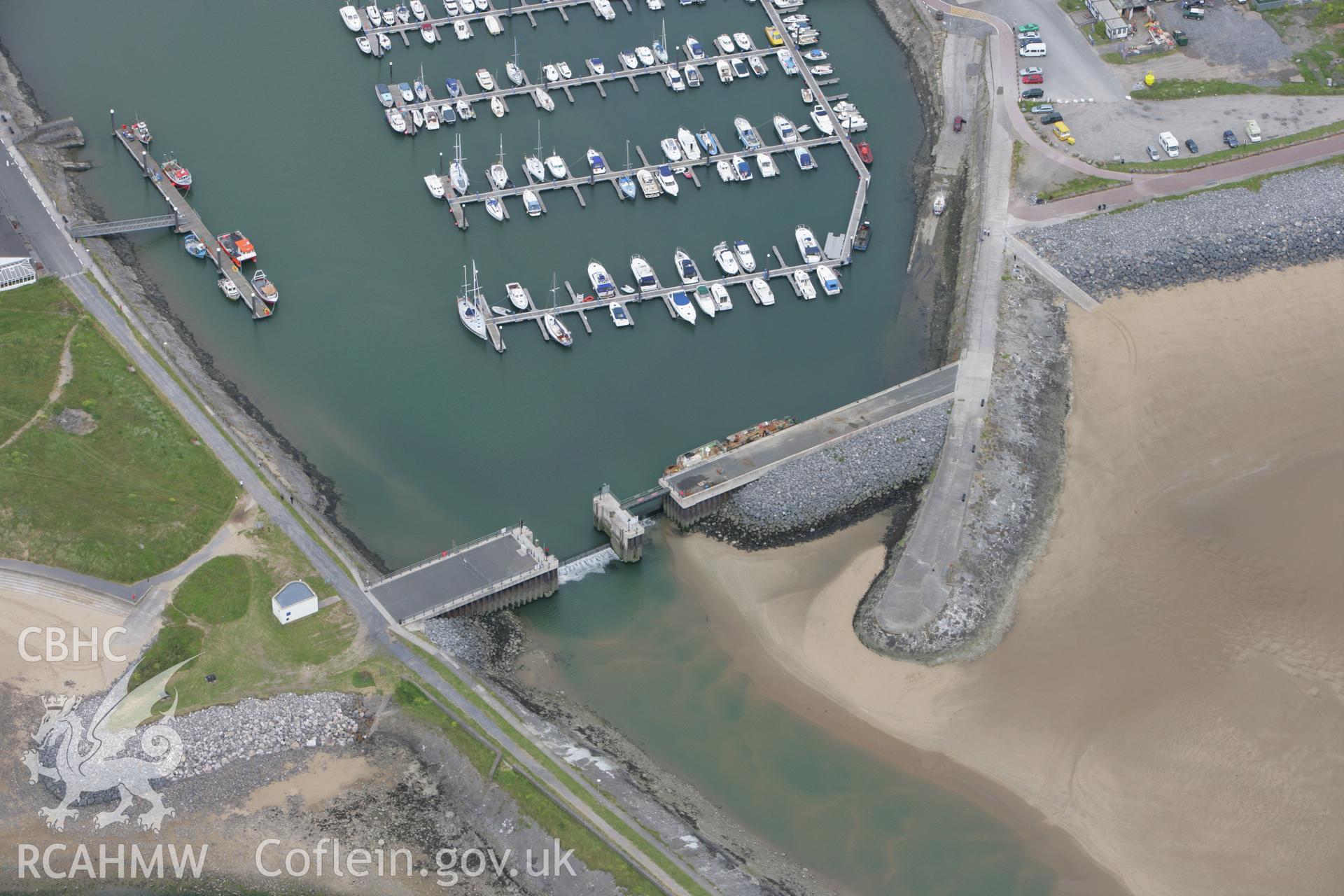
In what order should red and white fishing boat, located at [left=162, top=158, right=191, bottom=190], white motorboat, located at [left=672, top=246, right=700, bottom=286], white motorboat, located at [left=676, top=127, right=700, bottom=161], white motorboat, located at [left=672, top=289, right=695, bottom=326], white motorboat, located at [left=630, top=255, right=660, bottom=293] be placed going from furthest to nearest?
white motorboat, located at [left=676, top=127, right=700, bottom=161], red and white fishing boat, located at [left=162, top=158, right=191, bottom=190], white motorboat, located at [left=672, top=246, right=700, bottom=286], white motorboat, located at [left=630, top=255, right=660, bottom=293], white motorboat, located at [left=672, top=289, right=695, bottom=326]

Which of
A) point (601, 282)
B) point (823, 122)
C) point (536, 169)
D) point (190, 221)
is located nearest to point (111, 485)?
point (190, 221)

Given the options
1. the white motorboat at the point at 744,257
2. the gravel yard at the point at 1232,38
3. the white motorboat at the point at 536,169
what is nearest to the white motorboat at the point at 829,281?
the white motorboat at the point at 744,257

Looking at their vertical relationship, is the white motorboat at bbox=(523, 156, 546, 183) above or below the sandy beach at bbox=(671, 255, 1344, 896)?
above

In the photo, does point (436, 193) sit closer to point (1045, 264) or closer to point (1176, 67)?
point (1045, 264)

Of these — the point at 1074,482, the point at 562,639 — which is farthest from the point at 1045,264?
the point at 562,639

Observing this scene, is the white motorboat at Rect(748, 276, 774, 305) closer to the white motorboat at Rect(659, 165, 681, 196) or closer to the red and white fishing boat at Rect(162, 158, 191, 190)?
the white motorboat at Rect(659, 165, 681, 196)

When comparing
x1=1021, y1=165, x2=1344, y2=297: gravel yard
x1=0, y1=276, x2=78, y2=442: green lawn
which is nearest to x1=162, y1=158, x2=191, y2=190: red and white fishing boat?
x1=0, y1=276, x2=78, y2=442: green lawn

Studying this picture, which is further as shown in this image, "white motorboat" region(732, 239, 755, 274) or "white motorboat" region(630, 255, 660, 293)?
"white motorboat" region(732, 239, 755, 274)
